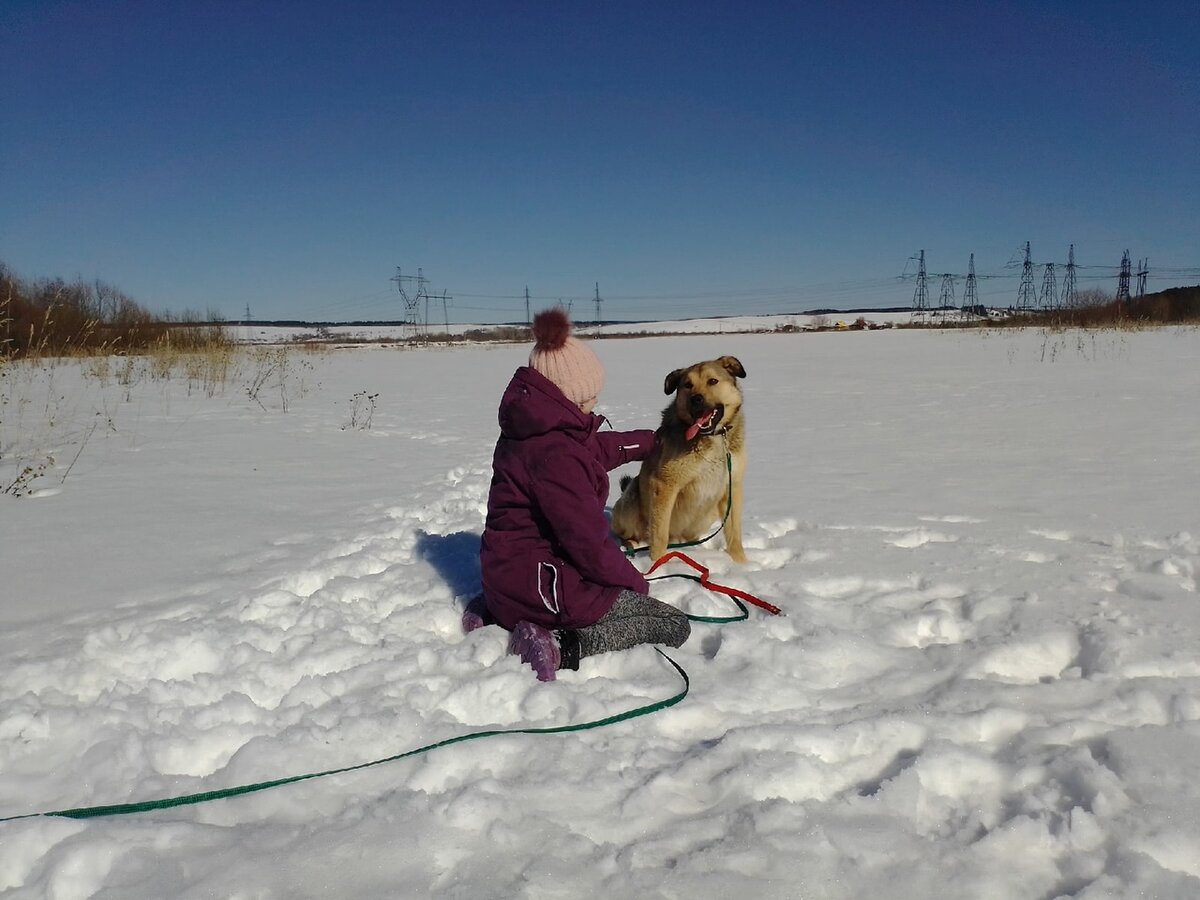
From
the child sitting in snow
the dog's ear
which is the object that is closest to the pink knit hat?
the child sitting in snow

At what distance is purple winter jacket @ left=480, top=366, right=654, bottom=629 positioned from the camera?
2.85 m

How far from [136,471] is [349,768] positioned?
491 cm

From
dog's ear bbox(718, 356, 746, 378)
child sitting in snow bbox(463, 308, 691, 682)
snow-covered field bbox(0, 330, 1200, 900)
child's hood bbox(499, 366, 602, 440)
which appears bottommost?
snow-covered field bbox(0, 330, 1200, 900)

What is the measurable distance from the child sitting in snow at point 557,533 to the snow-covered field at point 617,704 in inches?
5.1

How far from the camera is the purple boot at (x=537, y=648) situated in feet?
8.78

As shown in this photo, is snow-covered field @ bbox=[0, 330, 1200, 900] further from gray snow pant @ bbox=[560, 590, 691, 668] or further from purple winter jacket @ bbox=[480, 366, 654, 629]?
purple winter jacket @ bbox=[480, 366, 654, 629]

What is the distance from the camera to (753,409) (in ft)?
35.9

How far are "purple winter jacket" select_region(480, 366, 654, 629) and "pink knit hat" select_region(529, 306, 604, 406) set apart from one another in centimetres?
6

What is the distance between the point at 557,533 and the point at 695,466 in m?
1.55

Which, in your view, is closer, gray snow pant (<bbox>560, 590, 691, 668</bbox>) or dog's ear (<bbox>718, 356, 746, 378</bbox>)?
gray snow pant (<bbox>560, 590, 691, 668</bbox>)

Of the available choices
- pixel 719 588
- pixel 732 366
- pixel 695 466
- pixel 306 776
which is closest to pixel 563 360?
pixel 719 588

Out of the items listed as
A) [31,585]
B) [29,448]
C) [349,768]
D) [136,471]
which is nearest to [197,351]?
[29,448]

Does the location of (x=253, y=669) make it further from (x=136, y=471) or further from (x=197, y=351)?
(x=197, y=351)

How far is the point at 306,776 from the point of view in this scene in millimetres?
2041
